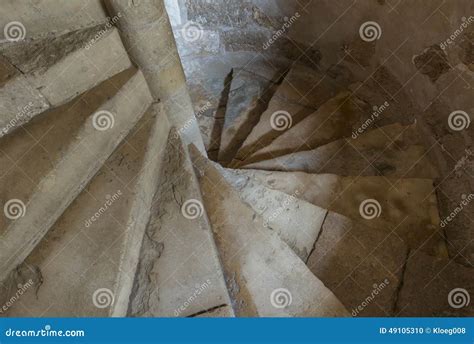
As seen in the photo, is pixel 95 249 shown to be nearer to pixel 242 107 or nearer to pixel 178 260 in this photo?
pixel 178 260

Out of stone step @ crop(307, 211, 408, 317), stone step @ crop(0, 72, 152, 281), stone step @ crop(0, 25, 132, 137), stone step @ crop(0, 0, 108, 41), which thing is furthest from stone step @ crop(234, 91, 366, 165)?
stone step @ crop(0, 0, 108, 41)

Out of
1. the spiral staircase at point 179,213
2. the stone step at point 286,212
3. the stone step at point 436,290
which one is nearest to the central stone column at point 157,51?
the spiral staircase at point 179,213

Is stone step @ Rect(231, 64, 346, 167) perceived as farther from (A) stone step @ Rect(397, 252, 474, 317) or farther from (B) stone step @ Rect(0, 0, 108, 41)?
(B) stone step @ Rect(0, 0, 108, 41)

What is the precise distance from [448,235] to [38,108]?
139 inches

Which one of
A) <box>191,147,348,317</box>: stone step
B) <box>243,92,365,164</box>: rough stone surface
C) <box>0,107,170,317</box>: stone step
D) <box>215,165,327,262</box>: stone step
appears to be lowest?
<box>0,107,170,317</box>: stone step

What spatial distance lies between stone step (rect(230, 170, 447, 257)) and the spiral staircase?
0.01 m

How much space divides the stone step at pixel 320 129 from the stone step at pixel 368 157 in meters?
0.27

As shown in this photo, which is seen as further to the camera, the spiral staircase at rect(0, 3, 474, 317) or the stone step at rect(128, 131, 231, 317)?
the stone step at rect(128, 131, 231, 317)

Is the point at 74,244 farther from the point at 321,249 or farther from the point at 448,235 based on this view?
the point at 448,235

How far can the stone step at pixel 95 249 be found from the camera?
2387 mm

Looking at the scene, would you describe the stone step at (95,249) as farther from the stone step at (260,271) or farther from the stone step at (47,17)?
the stone step at (47,17)

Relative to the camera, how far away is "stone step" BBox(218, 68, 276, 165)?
5.21 meters

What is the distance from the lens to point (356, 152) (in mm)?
4281

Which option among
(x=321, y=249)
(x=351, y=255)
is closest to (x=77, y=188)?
(x=321, y=249)
